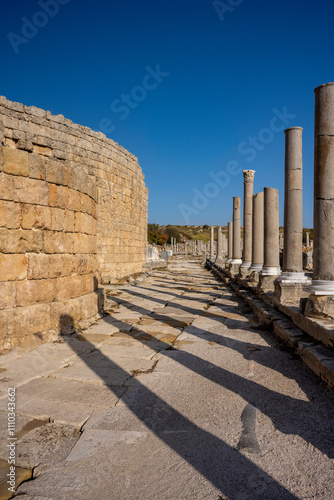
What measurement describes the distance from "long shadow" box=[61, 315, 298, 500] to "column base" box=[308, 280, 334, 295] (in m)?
2.79

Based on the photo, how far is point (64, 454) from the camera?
2299mm

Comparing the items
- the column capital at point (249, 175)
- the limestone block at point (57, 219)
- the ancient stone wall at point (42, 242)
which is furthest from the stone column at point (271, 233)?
the limestone block at point (57, 219)

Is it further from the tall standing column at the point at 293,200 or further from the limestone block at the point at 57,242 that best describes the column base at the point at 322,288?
the limestone block at the point at 57,242

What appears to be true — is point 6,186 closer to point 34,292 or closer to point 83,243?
point 34,292

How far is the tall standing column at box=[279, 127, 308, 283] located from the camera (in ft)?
23.2

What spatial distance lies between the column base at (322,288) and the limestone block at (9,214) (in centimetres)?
435

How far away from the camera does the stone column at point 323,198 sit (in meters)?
4.79

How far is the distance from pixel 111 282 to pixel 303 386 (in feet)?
32.1

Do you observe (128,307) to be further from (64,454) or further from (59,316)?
(64,454)

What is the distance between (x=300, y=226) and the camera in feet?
23.4

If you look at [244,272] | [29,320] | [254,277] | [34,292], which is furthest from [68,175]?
[244,272]

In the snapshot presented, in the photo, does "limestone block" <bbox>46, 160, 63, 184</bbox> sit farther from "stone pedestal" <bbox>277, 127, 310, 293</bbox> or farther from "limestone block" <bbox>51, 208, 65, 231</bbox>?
"stone pedestal" <bbox>277, 127, 310, 293</bbox>

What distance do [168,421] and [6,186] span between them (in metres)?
3.77

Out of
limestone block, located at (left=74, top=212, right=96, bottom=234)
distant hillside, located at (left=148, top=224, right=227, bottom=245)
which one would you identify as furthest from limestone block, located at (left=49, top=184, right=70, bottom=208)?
distant hillside, located at (left=148, top=224, right=227, bottom=245)
